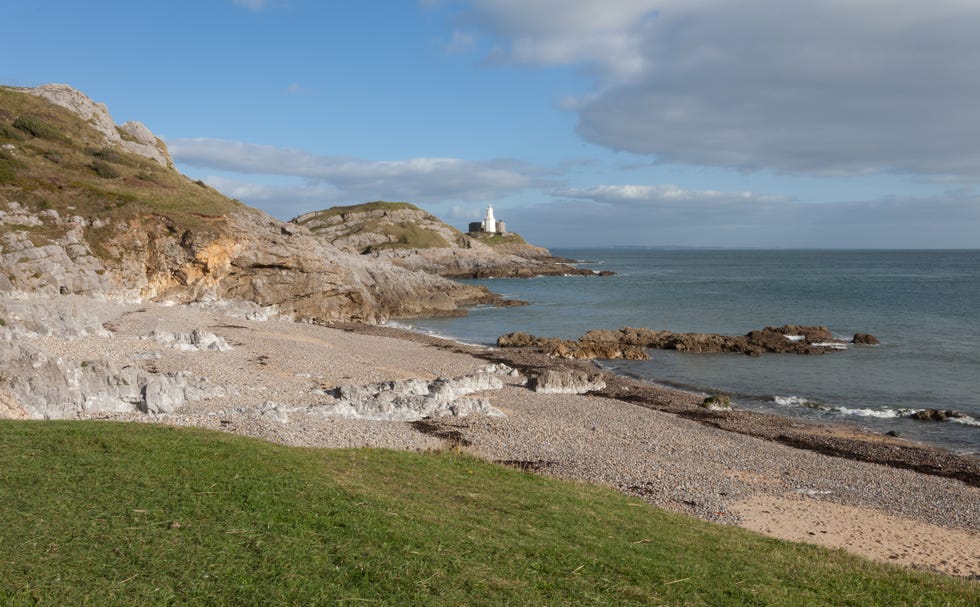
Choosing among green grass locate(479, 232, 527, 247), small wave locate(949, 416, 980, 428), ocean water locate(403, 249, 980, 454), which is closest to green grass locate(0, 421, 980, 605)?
ocean water locate(403, 249, 980, 454)

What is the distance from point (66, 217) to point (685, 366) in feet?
143

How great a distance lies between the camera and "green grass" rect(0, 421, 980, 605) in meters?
7.61

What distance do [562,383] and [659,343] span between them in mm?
21044

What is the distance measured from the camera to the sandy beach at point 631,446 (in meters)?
16.0

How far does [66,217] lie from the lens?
1779 inches

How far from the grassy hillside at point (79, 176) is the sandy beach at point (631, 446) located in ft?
65.6

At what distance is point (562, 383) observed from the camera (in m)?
31.6

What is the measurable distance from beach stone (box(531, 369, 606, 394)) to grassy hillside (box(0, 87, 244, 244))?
109ft

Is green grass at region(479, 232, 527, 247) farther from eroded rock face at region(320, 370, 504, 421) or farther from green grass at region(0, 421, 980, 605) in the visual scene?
green grass at region(0, 421, 980, 605)

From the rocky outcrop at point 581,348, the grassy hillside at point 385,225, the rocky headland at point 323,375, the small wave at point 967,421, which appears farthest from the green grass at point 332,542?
the grassy hillside at point 385,225

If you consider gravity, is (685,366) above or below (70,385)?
below

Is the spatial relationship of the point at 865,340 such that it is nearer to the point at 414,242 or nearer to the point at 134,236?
the point at 134,236

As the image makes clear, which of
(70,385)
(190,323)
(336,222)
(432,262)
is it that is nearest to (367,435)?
(70,385)

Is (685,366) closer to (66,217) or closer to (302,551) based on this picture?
(302,551)
